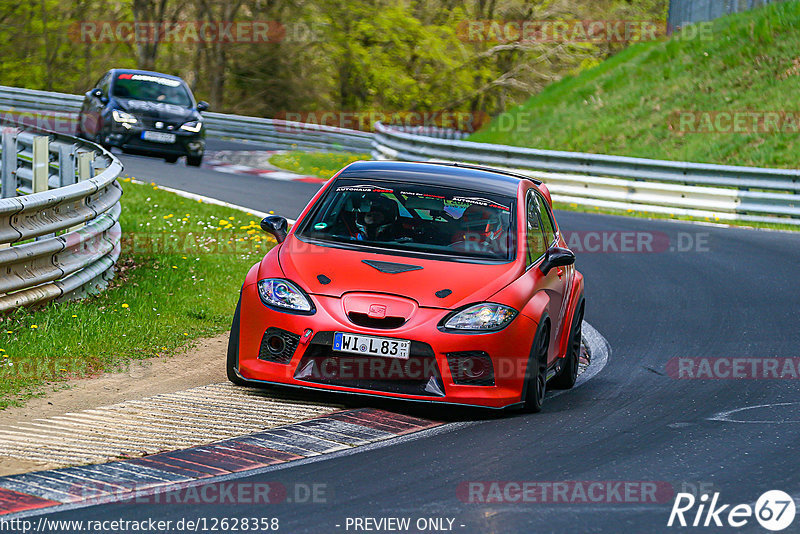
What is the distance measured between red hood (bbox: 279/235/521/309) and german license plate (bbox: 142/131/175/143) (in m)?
14.9

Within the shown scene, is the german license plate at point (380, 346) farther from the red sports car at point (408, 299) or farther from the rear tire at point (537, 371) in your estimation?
the rear tire at point (537, 371)

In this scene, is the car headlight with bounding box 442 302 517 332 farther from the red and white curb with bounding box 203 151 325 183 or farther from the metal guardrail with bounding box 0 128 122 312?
the red and white curb with bounding box 203 151 325 183

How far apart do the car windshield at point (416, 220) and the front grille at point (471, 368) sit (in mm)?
941

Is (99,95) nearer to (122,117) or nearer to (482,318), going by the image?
(122,117)

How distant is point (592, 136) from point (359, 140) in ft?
21.7

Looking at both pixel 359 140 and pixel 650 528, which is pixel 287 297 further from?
pixel 359 140

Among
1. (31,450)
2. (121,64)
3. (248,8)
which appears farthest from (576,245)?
(121,64)

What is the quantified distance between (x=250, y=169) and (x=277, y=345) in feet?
61.1

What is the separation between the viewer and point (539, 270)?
778cm

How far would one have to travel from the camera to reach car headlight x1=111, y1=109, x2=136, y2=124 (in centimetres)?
2148

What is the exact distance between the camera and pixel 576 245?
53.2 ft

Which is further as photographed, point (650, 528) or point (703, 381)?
point (703, 381)

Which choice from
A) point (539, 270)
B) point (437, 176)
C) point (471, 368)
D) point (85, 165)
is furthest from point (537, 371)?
point (85, 165)

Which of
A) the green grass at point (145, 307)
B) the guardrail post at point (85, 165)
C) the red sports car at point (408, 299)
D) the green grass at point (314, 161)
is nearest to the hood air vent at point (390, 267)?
the red sports car at point (408, 299)
